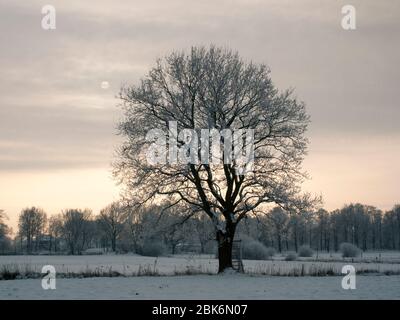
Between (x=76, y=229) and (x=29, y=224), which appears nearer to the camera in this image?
(x=76, y=229)

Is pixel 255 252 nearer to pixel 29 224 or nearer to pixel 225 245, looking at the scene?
pixel 225 245

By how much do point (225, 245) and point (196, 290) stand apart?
9.94 metres

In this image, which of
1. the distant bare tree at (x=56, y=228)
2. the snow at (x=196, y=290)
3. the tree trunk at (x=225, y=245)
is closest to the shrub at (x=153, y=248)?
the tree trunk at (x=225, y=245)

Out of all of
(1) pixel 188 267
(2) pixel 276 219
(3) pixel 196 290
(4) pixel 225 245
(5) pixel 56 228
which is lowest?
(5) pixel 56 228

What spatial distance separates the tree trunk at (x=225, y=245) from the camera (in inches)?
1179

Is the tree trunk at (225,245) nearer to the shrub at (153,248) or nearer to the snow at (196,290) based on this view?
the snow at (196,290)

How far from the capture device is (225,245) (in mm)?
30031

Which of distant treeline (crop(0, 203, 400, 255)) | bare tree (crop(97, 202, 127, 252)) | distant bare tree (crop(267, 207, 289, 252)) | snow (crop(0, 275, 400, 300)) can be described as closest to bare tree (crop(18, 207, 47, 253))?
distant treeline (crop(0, 203, 400, 255))

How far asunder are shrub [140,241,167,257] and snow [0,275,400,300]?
7150 centimetres

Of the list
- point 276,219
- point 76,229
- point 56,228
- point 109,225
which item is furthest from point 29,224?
point 276,219

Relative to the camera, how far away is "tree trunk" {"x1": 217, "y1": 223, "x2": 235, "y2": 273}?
2995 cm

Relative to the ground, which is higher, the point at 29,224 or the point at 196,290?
the point at 196,290

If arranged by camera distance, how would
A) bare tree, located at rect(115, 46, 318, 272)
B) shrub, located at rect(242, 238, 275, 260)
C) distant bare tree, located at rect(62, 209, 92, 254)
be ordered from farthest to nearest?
distant bare tree, located at rect(62, 209, 92, 254)
shrub, located at rect(242, 238, 275, 260)
bare tree, located at rect(115, 46, 318, 272)

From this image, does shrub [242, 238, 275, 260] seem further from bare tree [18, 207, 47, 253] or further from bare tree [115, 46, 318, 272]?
bare tree [18, 207, 47, 253]
